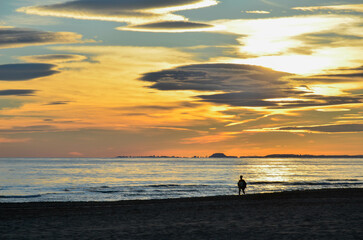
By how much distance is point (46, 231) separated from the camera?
60.6 feet

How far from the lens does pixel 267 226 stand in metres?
18.5

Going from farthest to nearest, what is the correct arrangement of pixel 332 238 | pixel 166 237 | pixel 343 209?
pixel 343 209
pixel 166 237
pixel 332 238

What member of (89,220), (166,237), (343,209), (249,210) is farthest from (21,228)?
(343,209)

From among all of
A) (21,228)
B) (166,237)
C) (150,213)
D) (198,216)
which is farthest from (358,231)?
(21,228)

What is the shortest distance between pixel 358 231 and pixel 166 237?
712 cm

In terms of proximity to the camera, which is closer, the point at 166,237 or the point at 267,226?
the point at 166,237

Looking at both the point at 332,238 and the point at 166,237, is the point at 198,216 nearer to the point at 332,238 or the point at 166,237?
the point at 166,237

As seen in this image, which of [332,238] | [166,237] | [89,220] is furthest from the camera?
[89,220]

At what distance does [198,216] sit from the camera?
23062 mm

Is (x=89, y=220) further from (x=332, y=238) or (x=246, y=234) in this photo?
(x=332, y=238)

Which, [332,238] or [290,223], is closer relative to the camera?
[332,238]

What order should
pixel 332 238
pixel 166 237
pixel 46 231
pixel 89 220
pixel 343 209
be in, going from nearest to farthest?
pixel 332 238, pixel 166 237, pixel 46 231, pixel 89 220, pixel 343 209

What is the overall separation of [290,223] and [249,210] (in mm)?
6482

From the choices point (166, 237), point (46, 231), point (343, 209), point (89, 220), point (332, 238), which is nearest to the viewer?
point (332, 238)
